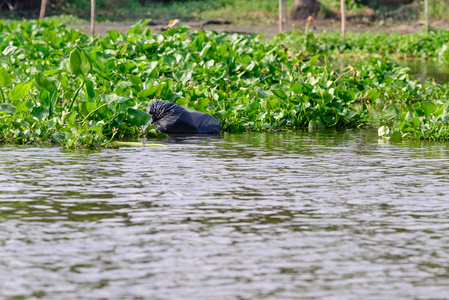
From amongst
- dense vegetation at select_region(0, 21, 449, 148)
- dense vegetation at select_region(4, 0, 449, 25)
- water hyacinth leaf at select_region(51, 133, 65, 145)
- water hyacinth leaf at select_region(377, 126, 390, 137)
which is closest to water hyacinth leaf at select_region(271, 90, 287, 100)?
dense vegetation at select_region(0, 21, 449, 148)

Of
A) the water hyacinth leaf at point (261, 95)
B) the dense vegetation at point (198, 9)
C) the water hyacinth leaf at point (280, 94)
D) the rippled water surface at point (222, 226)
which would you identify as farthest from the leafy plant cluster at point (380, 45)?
the rippled water surface at point (222, 226)

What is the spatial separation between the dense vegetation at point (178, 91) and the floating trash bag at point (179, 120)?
0.24m

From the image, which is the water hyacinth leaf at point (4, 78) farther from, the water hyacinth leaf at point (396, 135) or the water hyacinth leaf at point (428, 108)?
the water hyacinth leaf at point (428, 108)

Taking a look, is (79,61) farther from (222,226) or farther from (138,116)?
(222,226)

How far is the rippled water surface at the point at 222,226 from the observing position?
410cm

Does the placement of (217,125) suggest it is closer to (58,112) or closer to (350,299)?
(58,112)

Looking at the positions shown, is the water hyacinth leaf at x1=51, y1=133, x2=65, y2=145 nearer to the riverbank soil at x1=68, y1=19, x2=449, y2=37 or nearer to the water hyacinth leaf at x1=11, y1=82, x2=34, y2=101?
the water hyacinth leaf at x1=11, y1=82, x2=34, y2=101

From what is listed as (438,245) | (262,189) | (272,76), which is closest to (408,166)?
(262,189)

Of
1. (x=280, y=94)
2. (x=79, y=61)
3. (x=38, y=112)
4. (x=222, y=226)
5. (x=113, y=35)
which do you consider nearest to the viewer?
(x=222, y=226)

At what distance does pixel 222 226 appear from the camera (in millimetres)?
5219

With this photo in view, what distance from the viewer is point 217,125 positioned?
10406mm

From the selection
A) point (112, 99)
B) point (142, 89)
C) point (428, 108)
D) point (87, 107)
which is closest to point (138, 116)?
point (112, 99)

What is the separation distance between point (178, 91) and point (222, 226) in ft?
20.1

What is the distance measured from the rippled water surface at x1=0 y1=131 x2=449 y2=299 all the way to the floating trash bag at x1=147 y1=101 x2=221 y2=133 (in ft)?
6.42
